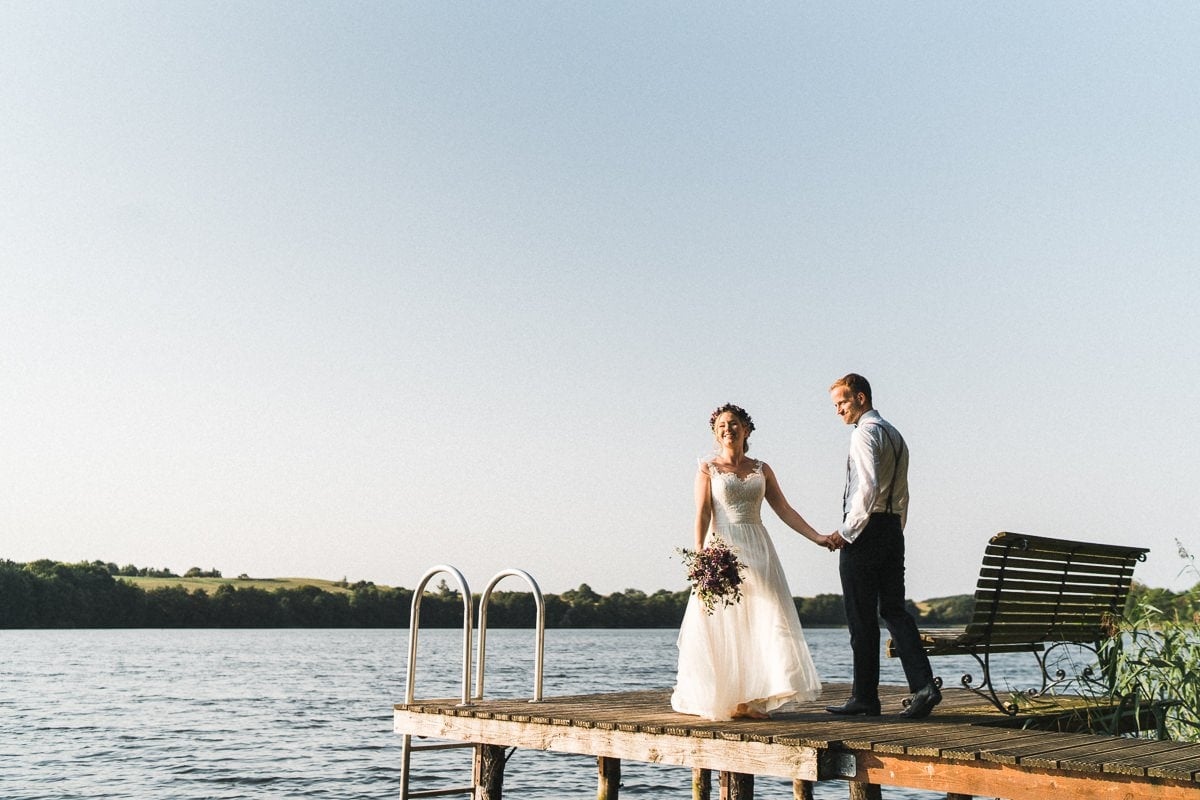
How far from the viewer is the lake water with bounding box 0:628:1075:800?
22656 millimetres

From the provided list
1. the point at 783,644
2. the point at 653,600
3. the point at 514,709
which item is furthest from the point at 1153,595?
the point at 653,600

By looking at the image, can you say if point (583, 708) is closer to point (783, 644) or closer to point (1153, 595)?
point (783, 644)

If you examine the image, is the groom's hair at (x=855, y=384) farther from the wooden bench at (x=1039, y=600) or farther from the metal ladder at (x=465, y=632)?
the metal ladder at (x=465, y=632)

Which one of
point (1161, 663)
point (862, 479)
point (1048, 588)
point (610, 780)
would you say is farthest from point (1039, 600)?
point (610, 780)

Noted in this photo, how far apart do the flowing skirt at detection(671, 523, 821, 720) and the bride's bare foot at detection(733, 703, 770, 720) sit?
0.08 feet

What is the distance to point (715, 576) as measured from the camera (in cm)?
856

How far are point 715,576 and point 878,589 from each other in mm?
1166

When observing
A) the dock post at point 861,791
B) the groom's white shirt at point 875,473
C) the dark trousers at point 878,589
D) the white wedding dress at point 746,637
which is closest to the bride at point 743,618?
the white wedding dress at point 746,637

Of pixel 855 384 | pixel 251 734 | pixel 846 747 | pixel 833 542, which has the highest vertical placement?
pixel 855 384

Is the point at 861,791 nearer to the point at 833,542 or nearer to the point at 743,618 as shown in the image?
the point at 743,618

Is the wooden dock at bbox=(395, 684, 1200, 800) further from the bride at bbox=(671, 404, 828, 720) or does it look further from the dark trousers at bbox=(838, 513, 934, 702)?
the dark trousers at bbox=(838, 513, 934, 702)

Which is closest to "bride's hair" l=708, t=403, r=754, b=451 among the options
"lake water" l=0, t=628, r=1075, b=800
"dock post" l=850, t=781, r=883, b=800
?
"dock post" l=850, t=781, r=883, b=800

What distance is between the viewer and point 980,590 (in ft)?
28.5

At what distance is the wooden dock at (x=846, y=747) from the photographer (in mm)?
6340
